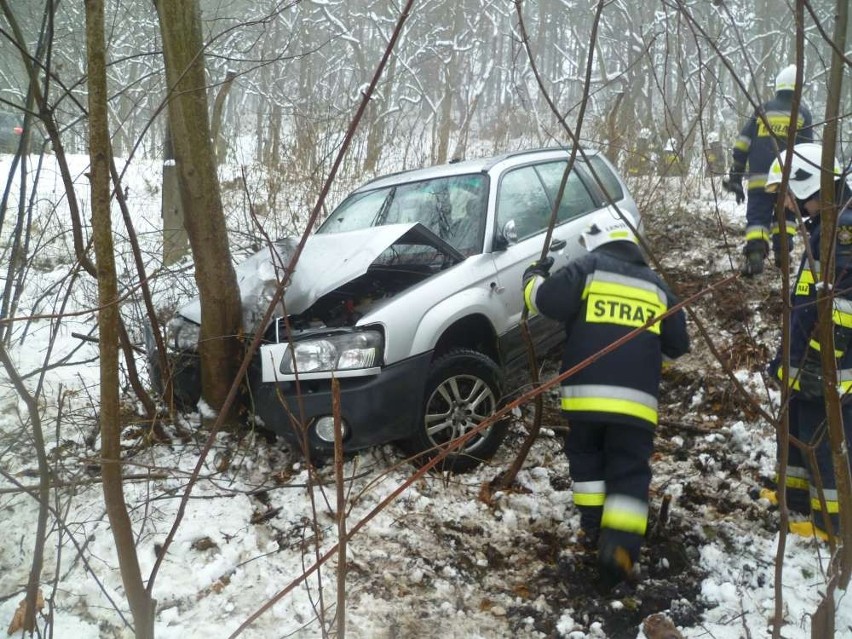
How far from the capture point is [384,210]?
4.25 metres

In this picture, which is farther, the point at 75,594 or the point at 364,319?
the point at 364,319

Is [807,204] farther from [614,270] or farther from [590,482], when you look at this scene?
[590,482]

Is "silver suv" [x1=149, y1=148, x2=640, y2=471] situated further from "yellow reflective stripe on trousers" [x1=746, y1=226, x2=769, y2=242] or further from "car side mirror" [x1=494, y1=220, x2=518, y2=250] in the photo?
"yellow reflective stripe on trousers" [x1=746, y1=226, x2=769, y2=242]

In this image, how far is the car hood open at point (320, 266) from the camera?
3.24 metres

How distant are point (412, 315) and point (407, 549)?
3.78 feet

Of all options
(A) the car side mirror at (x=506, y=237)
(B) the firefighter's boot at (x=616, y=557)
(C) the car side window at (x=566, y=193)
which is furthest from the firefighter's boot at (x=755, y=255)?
(B) the firefighter's boot at (x=616, y=557)

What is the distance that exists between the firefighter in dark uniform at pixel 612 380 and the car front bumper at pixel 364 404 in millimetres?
767

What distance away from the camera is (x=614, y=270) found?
2.66m

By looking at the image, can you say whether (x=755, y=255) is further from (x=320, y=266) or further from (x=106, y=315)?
(x=106, y=315)

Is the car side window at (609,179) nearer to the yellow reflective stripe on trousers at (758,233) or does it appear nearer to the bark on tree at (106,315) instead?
the yellow reflective stripe on trousers at (758,233)

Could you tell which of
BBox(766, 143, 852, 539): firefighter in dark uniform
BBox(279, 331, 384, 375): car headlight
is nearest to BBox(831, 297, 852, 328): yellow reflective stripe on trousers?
BBox(766, 143, 852, 539): firefighter in dark uniform

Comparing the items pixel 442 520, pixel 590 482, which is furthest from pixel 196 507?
pixel 590 482

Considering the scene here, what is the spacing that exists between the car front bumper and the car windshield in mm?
999

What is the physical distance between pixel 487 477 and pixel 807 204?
211 centimetres
